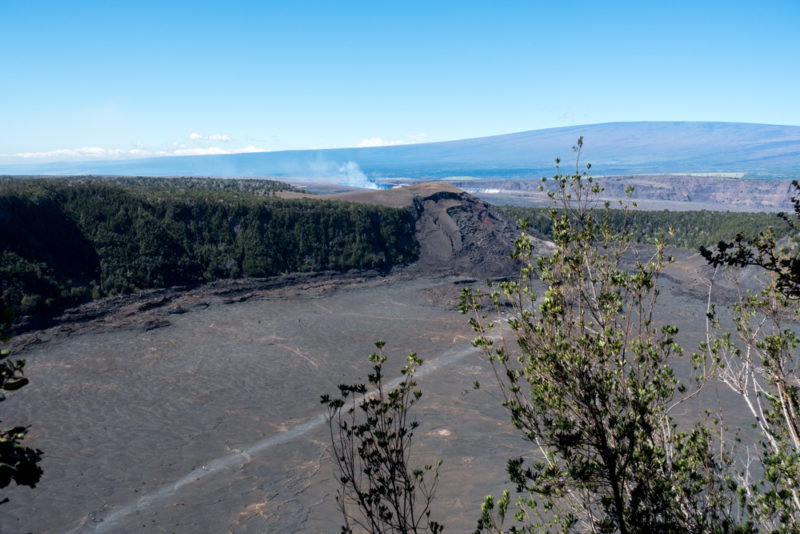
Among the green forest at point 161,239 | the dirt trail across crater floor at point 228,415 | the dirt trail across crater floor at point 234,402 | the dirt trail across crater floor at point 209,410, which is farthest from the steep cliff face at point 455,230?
the dirt trail across crater floor at point 228,415

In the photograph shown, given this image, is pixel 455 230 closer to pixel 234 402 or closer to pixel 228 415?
pixel 234 402

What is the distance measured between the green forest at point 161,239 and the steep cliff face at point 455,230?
6.29 ft

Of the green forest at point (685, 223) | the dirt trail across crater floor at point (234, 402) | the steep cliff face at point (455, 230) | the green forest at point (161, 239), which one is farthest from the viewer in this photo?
the green forest at point (685, 223)

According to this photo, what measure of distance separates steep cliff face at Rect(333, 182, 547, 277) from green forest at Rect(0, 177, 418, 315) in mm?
1918

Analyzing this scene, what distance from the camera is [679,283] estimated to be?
3994 centimetres

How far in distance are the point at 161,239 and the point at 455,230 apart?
25730 millimetres

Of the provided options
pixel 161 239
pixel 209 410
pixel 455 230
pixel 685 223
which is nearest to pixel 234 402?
pixel 209 410

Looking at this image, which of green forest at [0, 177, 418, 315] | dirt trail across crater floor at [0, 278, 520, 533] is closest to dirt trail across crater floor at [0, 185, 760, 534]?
dirt trail across crater floor at [0, 278, 520, 533]

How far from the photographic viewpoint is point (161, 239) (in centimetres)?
3722

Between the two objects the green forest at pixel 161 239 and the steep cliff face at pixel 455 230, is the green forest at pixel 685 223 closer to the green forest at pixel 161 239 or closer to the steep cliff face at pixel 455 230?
the steep cliff face at pixel 455 230

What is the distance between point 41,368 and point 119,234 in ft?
52.5

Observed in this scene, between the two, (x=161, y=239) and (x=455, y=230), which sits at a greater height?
(x=161, y=239)

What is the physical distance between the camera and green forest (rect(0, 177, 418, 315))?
30875 millimetres

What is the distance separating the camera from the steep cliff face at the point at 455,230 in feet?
146
